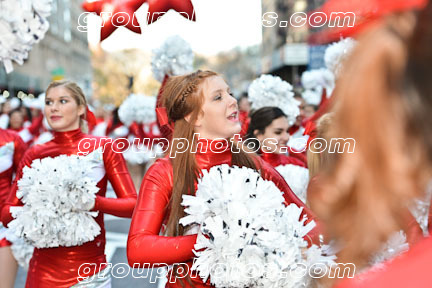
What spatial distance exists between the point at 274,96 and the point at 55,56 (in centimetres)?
4423

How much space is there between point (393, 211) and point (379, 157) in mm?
96

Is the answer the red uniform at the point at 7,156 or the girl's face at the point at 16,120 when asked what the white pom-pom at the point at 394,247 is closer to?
the red uniform at the point at 7,156

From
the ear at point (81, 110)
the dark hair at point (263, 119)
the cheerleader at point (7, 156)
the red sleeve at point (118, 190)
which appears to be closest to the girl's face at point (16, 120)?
the cheerleader at point (7, 156)

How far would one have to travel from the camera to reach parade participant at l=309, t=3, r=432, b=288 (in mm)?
722

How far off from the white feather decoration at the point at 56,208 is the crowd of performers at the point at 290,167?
0.04ft

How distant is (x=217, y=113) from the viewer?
2455 millimetres

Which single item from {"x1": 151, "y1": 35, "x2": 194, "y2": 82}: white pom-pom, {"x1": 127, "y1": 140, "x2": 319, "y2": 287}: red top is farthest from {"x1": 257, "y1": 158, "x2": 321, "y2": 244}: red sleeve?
{"x1": 151, "y1": 35, "x2": 194, "y2": 82}: white pom-pom

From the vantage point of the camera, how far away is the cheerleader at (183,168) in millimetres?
2041

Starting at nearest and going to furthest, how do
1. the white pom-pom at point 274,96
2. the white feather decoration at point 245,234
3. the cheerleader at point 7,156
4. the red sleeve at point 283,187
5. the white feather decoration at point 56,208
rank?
the white feather decoration at point 245,234 → the red sleeve at point 283,187 → the white feather decoration at point 56,208 → the cheerleader at point 7,156 → the white pom-pom at point 274,96

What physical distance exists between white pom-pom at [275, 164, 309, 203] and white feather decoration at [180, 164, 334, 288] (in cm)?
206

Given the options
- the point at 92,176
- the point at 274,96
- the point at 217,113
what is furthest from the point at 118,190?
the point at 274,96

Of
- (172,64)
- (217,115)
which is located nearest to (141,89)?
(172,64)

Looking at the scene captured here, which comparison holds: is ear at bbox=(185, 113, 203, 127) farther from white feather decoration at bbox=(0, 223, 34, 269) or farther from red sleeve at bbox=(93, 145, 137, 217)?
white feather decoration at bbox=(0, 223, 34, 269)

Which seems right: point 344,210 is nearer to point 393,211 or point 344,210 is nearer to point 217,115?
point 393,211
